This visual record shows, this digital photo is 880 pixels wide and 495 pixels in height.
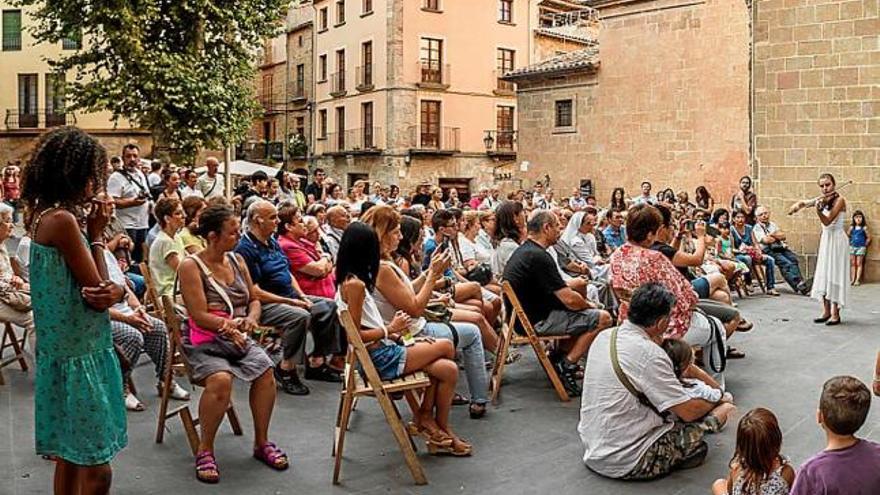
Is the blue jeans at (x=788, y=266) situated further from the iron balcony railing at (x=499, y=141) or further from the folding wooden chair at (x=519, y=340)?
the iron balcony railing at (x=499, y=141)

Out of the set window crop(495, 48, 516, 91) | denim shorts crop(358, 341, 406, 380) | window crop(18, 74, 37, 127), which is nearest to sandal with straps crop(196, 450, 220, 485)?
denim shorts crop(358, 341, 406, 380)

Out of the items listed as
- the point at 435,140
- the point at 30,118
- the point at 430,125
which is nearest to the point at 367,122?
the point at 430,125

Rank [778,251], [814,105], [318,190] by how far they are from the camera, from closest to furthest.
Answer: [778,251] < [814,105] < [318,190]

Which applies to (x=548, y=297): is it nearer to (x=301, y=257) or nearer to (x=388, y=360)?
(x=388, y=360)

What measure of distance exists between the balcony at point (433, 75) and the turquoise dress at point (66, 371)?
29.7 m

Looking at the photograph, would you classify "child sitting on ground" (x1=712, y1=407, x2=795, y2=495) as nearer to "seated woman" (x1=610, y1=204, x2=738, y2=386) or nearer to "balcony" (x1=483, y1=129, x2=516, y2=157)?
"seated woman" (x1=610, y1=204, x2=738, y2=386)

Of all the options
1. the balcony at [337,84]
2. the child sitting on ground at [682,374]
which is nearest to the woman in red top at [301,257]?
the child sitting on ground at [682,374]

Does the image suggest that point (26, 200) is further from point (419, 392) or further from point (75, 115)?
point (75, 115)

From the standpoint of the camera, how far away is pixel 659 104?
748 inches

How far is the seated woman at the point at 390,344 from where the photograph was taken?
4297mm

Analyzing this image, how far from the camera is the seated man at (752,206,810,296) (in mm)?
11117

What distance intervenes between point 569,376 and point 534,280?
0.78m

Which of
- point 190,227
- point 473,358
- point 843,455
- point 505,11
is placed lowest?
point 473,358

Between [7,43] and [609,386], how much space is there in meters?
A: 40.8
